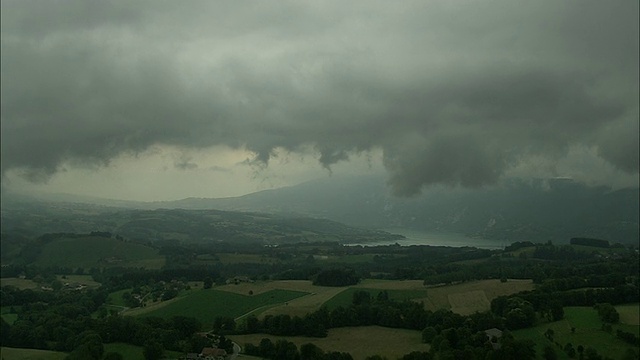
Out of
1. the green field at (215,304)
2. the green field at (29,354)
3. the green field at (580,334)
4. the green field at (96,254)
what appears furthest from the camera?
the green field at (96,254)

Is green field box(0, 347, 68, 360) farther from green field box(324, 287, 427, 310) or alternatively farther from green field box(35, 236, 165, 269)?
green field box(35, 236, 165, 269)

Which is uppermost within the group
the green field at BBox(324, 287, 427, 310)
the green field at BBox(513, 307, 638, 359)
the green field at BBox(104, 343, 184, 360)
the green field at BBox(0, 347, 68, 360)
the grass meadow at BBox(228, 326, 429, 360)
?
the green field at BBox(513, 307, 638, 359)

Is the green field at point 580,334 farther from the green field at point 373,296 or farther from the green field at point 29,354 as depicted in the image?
the green field at point 29,354

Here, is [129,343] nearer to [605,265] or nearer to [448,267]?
[448,267]

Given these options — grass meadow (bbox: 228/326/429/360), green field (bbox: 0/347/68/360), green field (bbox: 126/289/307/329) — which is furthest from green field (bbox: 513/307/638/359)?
green field (bbox: 0/347/68/360)

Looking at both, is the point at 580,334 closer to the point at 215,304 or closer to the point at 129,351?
the point at 129,351

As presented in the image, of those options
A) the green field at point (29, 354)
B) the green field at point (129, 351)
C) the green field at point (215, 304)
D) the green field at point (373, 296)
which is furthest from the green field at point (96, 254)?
the green field at point (129, 351)
